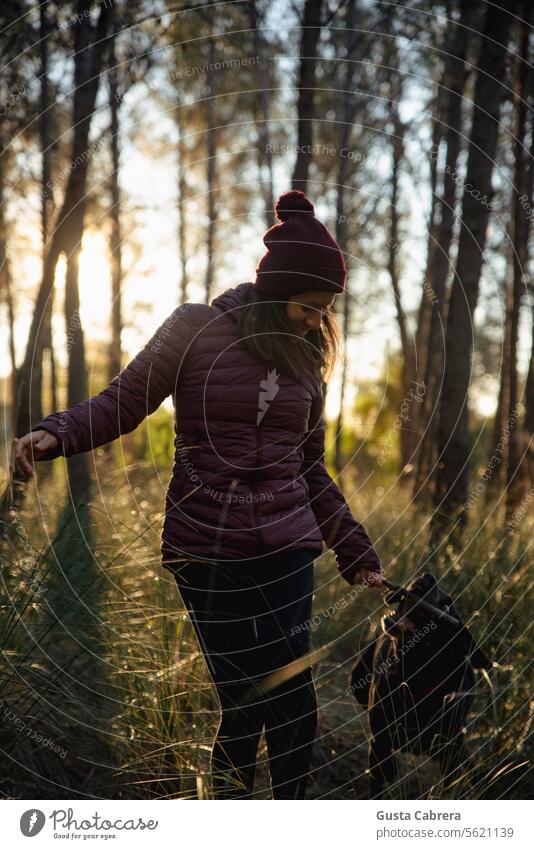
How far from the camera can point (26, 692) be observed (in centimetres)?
284

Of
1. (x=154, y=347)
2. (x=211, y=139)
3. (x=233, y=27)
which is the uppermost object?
(x=211, y=139)

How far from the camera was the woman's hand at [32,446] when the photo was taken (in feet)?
7.48

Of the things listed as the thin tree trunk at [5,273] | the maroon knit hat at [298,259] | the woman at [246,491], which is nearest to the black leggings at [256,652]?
the woman at [246,491]

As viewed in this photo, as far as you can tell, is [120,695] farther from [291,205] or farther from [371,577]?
[291,205]

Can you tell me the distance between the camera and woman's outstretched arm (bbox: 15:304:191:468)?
2529mm

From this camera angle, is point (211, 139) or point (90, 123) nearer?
point (90, 123)

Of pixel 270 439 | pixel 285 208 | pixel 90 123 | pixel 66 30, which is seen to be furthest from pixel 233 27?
pixel 270 439

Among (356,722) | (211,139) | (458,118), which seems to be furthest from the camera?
(211,139)

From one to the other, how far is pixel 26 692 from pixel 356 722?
1.62m

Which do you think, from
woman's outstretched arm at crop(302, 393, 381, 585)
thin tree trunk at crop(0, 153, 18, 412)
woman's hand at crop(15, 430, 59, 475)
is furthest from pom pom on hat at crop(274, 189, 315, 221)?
thin tree trunk at crop(0, 153, 18, 412)

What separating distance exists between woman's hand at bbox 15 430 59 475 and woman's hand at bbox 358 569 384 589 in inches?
47.2

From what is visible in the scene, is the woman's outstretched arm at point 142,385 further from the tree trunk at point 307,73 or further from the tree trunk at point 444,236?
the tree trunk at point 444,236

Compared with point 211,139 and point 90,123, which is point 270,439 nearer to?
point 90,123

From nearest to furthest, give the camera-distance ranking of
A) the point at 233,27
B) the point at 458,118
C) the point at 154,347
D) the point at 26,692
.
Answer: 1. the point at 154,347
2. the point at 26,692
3. the point at 233,27
4. the point at 458,118
